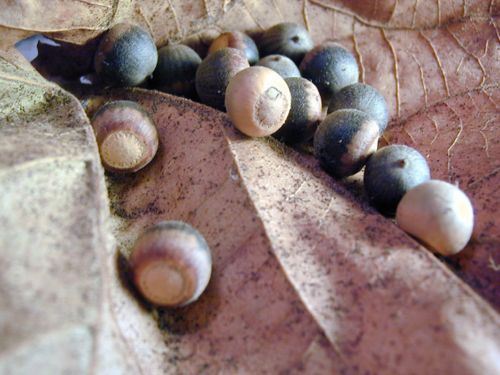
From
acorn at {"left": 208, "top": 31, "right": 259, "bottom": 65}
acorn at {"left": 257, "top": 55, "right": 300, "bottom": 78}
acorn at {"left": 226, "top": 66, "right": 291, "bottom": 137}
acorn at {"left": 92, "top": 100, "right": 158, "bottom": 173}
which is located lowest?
acorn at {"left": 92, "top": 100, "right": 158, "bottom": 173}

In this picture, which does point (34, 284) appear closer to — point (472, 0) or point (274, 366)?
point (274, 366)

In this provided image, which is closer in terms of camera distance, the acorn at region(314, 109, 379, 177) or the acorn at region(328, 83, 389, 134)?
the acorn at region(314, 109, 379, 177)

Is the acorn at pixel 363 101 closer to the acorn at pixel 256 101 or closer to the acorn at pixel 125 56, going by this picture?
the acorn at pixel 256 101

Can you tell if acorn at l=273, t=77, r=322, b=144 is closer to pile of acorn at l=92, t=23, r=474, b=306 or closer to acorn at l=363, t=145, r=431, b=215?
pile of acorn at l=92, t=23, r=474, b=306

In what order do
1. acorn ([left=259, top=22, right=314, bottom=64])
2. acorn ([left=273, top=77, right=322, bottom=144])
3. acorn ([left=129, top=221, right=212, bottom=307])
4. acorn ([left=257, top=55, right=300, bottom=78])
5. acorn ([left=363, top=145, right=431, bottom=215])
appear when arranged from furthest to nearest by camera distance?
1. acorn ([left=259, top=22, right=314, bottom=64])
2. acorn ([left=257, top=55, right=300, bottom=78])
3. acorn ([left=273, top=77, right=322, bottom=144])
4. acorn ([left=363, top=145, right=431, bottom=215])
5. acorn ([left=129, top=221, right=212, bottom=307])

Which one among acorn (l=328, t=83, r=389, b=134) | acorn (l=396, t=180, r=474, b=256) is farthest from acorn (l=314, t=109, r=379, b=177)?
acorn (l=396, t=180, r=474, b=256)

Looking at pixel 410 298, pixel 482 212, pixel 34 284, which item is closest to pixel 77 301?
pixel 34 284

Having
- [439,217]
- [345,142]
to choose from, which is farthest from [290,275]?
[345,142]

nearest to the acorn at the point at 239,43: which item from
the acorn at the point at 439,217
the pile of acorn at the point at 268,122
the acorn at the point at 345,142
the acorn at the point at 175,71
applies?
the pile of acorn at the point at 268,122
